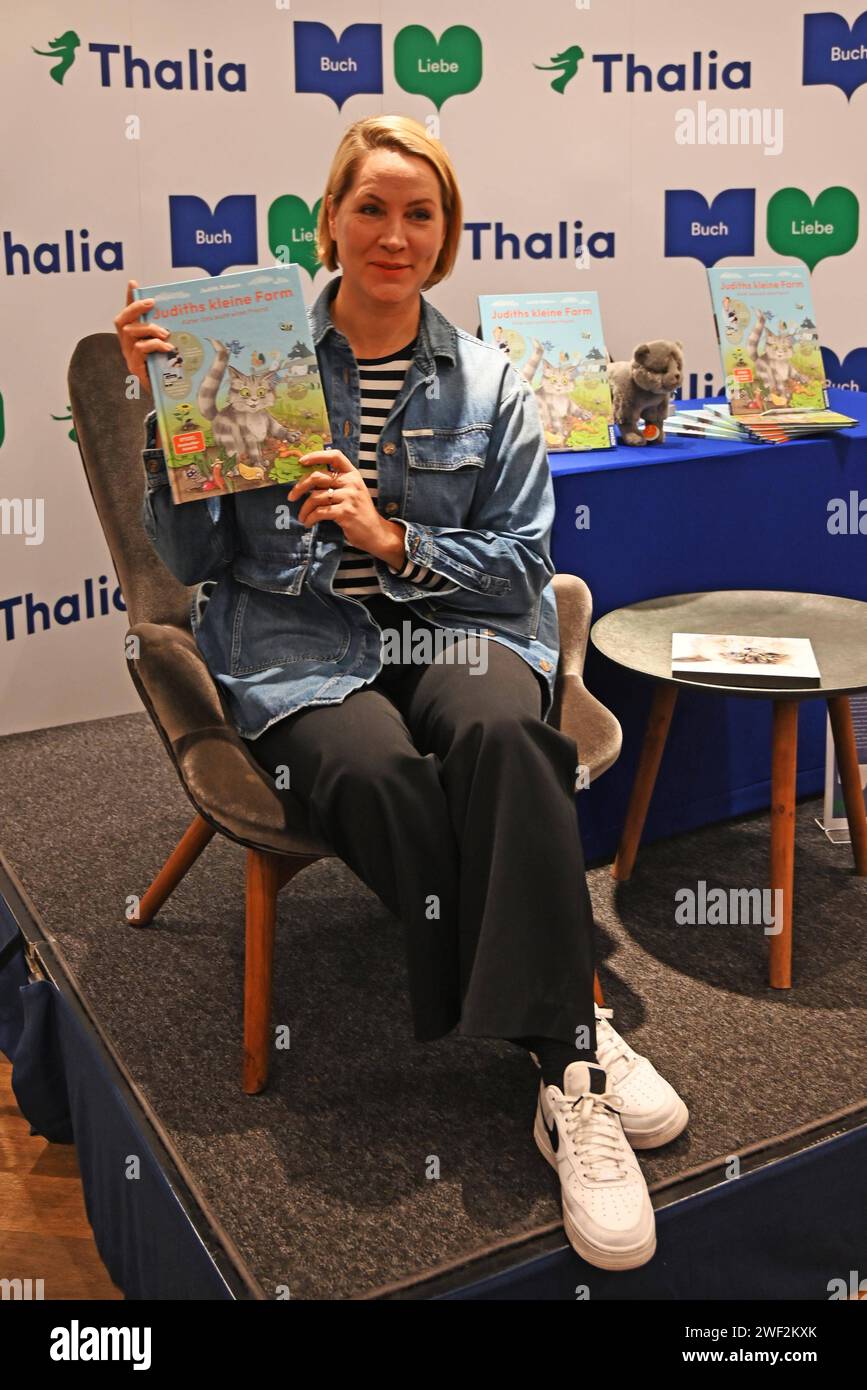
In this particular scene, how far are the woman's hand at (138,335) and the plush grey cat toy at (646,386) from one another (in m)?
1.06

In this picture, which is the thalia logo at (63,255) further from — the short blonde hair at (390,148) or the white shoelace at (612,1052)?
the white shoelace at (612,1052)

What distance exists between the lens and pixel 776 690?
218 cm

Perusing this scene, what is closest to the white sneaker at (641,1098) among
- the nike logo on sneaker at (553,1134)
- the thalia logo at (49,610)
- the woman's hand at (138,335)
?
the nike logo on sneaker at (553,1134)

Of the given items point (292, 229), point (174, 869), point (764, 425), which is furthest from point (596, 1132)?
point (292, 229)

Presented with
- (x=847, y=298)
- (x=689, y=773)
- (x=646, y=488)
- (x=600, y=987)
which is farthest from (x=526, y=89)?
(x=600, y=987)

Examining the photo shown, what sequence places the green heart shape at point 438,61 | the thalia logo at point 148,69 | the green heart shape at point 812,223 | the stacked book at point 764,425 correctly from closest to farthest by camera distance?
the stacked book at point 764,425 → the thalia logo at point 148,69 → the green heart shape at point 438,61 → the green heart shape at point 812,223

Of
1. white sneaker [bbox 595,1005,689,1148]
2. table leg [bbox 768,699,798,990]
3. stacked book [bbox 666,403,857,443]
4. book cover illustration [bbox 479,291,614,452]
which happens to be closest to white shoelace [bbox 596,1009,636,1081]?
white sneaker [bbox 595,1005,689,1148]

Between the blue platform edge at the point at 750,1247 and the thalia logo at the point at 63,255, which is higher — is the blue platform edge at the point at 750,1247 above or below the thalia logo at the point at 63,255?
below

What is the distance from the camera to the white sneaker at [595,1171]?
1.69 metres

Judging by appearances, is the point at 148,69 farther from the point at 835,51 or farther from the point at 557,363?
the point at 835,51

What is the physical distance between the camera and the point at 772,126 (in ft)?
14.2

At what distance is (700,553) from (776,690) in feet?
2.07
